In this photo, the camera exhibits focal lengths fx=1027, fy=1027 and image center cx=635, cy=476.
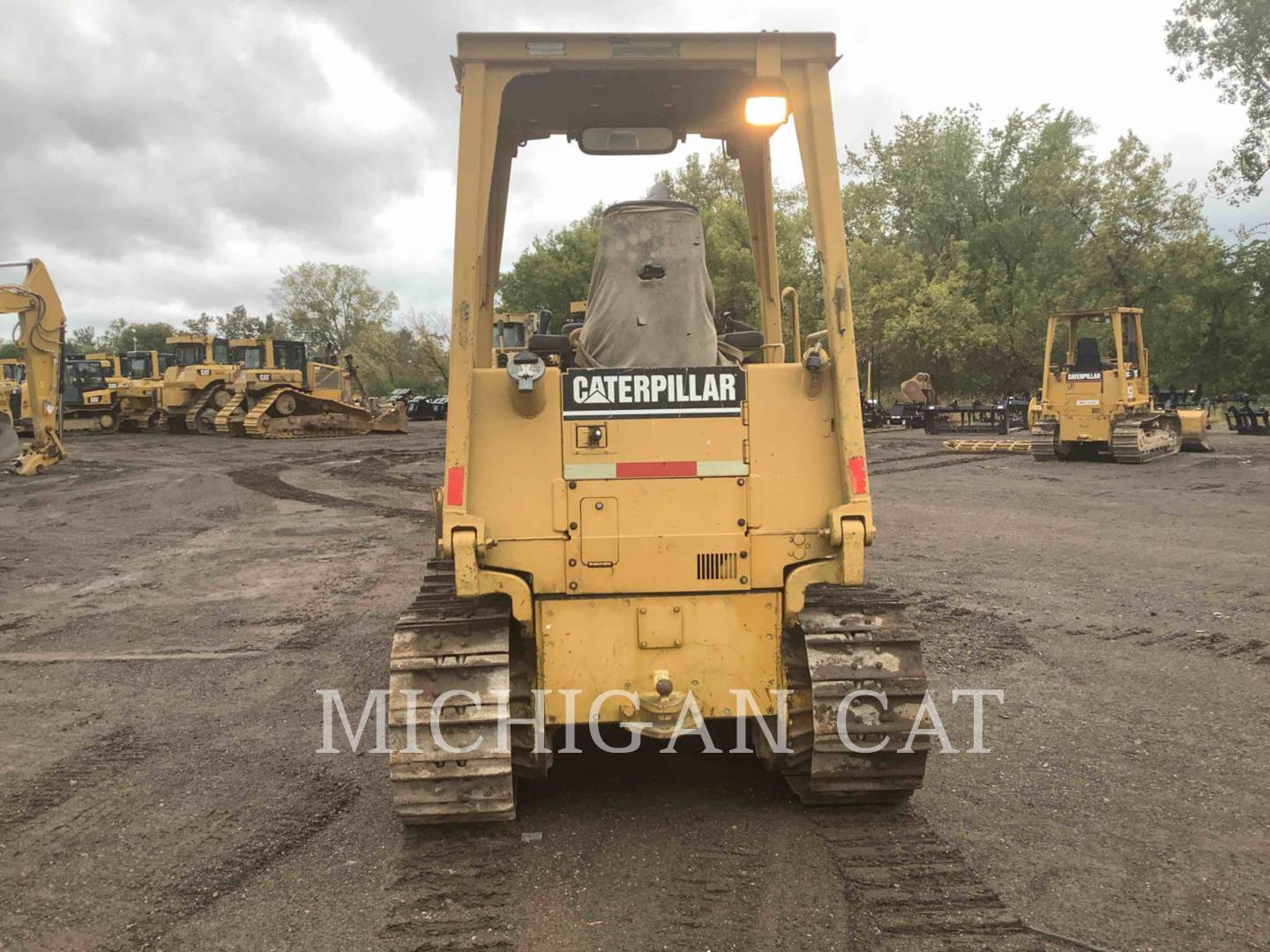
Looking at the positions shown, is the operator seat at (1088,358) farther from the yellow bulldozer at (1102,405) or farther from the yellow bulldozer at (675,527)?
the yellow bulldozer at (675,527)

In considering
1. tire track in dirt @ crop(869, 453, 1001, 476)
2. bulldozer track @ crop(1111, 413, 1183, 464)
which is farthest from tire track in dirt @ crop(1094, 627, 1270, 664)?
bulldozer track @ crop(1111, 413, 1183, 464)

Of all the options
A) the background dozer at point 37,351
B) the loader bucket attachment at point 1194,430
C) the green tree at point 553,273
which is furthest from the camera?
the green tree at point 553,273

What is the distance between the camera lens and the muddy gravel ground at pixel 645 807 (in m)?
3.39

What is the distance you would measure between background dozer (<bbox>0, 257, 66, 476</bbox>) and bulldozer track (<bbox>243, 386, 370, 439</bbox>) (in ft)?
34.8

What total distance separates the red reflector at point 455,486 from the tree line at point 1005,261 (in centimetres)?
2927

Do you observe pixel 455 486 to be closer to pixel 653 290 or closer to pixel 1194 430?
pixel 653 290

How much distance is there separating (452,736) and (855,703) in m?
1.56

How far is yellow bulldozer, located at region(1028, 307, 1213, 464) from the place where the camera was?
20.4 m

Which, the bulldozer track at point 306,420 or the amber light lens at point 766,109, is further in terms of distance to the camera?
the bulldozer track at point 306,420

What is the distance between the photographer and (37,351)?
20.2 metres

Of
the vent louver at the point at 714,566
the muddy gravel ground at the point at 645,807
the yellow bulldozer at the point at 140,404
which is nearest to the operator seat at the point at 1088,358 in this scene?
the muddy gravel ground at the point at 645,807

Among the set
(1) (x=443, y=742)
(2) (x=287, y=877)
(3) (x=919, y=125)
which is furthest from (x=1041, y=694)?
(3) (x=919, y=125)

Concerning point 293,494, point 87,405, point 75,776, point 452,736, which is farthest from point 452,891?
point 87,405

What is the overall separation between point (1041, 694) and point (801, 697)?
95.5 inches
